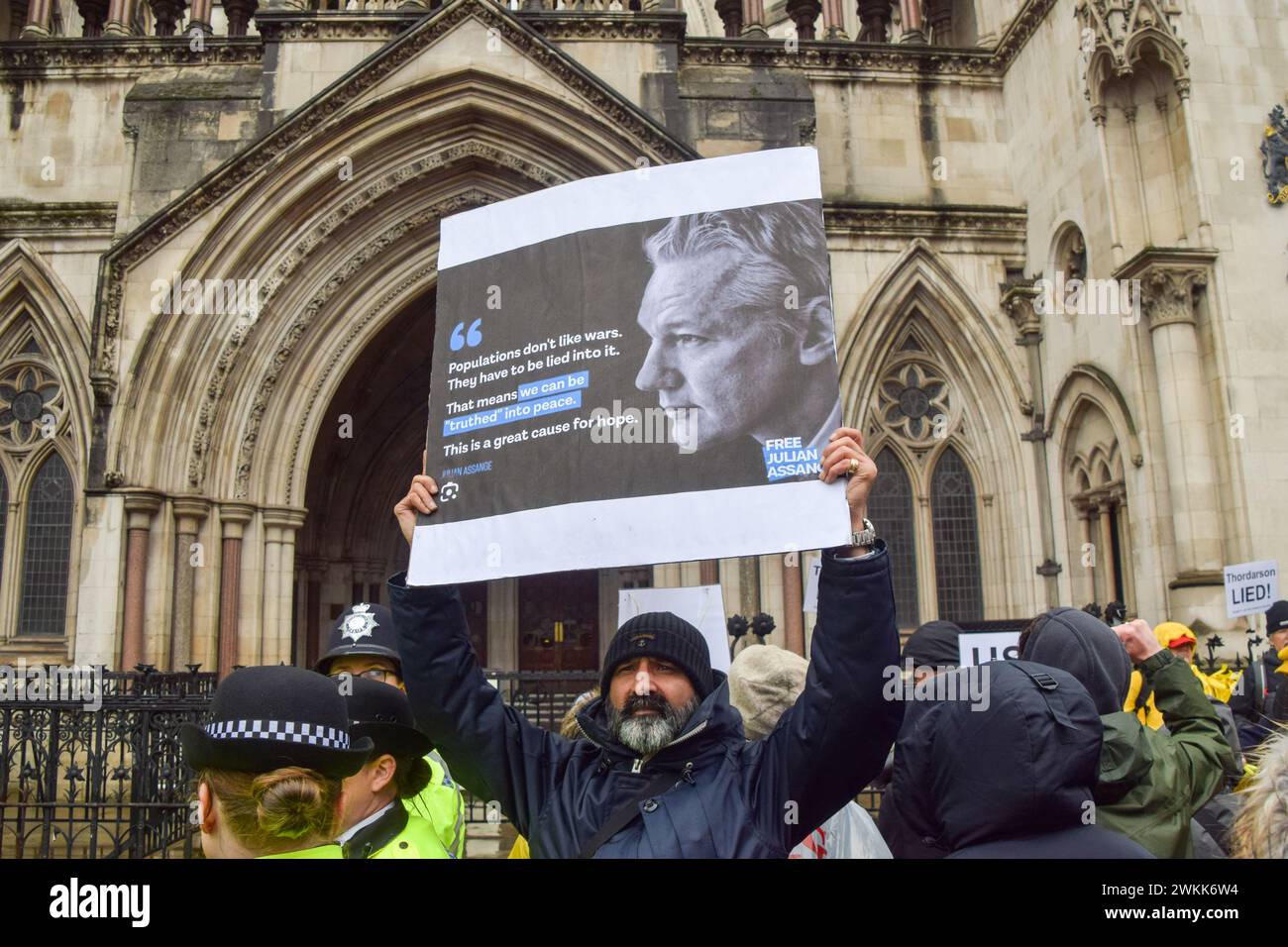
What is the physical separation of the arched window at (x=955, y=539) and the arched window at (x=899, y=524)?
400mm

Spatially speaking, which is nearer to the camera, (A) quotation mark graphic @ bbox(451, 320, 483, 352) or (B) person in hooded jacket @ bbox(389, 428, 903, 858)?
(B) person in hooded jacket @ bbox(389, 428, 903, 858)

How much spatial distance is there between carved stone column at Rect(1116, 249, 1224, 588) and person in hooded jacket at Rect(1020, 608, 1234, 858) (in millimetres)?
9533

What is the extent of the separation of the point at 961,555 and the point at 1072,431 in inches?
107

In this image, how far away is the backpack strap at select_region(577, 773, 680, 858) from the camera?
8.33 feet

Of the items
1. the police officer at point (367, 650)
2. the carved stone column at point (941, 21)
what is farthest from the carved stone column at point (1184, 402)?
the police officer at point (367, 650)

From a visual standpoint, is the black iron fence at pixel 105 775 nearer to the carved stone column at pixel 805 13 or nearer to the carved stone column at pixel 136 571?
the carved stone column at pixel 136 571

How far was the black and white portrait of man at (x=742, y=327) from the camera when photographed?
2.85 meters

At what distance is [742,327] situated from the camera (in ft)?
9.75

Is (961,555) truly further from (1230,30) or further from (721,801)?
(721,801)

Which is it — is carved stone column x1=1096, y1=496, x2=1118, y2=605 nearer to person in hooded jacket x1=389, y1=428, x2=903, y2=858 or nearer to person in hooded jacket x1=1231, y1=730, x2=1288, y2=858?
person in hooded jacket x1=389, y1=428, x2=903, y2=858

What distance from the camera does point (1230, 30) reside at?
40.8ft

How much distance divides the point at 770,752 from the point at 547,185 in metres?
14.3

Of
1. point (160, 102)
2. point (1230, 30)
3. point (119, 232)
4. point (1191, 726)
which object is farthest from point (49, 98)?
point (1191, 726)

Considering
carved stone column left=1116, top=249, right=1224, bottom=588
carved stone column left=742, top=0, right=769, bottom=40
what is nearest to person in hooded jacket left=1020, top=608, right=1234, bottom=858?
carved stone column left=1116, top=249, right=1224, bottom=588
